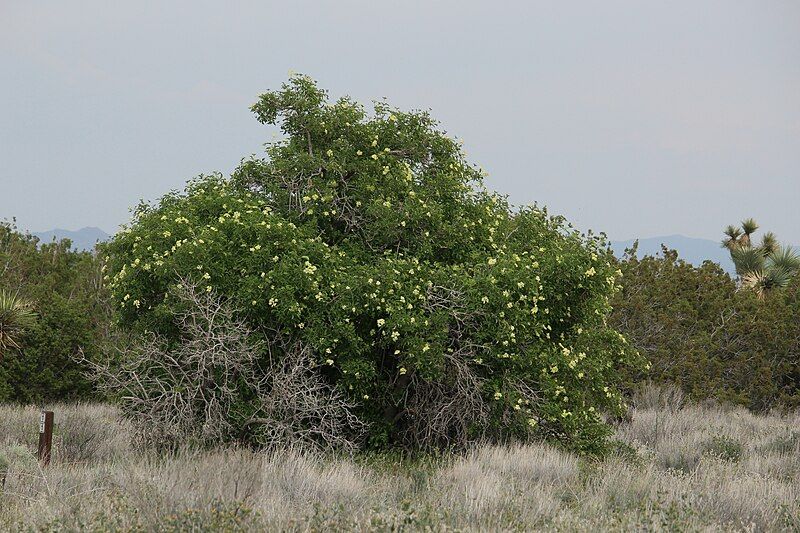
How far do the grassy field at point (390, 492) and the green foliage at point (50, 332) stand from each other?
5.78 m

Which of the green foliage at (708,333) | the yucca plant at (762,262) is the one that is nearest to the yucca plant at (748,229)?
the yucca plant at (762,262)

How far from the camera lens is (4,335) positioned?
585 inches

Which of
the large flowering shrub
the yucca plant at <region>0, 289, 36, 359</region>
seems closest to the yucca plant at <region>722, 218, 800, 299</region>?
the large flowering shrub

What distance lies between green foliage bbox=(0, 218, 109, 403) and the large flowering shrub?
5.87 metres

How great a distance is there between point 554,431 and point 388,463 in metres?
2.57

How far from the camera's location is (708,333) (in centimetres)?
2022

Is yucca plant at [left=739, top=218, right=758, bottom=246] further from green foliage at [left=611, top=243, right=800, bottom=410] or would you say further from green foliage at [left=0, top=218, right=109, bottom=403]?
green foliage at [left=0, top=218, right=109, bottom=403]

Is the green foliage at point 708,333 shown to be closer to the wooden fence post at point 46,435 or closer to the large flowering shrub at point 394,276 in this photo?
the large flowering shrub at point 394,276

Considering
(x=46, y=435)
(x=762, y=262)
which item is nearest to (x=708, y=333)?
(x=762, y=262)

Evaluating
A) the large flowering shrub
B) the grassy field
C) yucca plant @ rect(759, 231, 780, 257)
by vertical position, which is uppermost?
yucca plant @ rect(759, 231, 780, 257)

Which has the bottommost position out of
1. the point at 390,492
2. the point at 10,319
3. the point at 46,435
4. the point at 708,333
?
the point at 390,492

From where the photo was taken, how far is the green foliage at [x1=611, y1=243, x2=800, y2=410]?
19.0 meters

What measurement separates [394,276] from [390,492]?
3.26 m

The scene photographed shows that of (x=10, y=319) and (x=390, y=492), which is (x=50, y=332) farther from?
(x=390, y=492)
